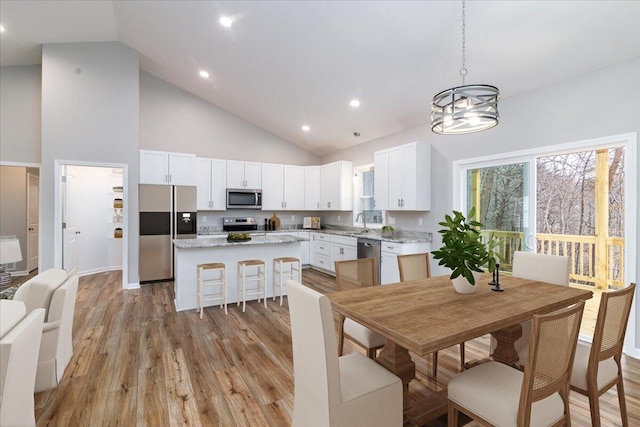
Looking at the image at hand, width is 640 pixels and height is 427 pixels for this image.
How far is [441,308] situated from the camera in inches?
69.3

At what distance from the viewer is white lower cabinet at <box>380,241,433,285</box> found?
176 inches

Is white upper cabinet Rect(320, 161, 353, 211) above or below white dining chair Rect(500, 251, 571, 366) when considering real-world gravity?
above

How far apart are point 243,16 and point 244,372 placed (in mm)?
3844

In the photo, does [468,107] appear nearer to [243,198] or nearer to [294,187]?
[243,198]

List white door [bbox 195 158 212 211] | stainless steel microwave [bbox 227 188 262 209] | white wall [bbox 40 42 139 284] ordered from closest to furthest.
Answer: white wall [bbox 40 42 139 284] → white door [bbox 195 158 212 211] → stainless steel microwave [bbox 227 188 262 209]

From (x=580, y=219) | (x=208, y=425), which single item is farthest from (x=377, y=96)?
(x=208, y=425)

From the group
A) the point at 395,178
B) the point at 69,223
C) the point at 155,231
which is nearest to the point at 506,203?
the point at 395,178

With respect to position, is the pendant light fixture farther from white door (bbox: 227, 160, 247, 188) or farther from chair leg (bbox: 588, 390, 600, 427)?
white door (bbox: 227, 160, 247, 188)

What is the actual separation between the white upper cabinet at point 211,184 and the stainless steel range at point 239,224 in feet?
1.19

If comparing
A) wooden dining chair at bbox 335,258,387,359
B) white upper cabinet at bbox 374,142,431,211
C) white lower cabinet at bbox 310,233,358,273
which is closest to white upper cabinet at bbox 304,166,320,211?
white lower cabinet at bbox 310,233,358,273

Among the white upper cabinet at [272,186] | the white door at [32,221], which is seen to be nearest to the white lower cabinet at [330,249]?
the white upper cabinet at [272,186]

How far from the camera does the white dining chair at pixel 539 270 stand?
7.96 feet

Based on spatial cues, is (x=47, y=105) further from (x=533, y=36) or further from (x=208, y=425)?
(x=533, y=36)

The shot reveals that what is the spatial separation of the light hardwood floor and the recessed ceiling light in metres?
3.70
